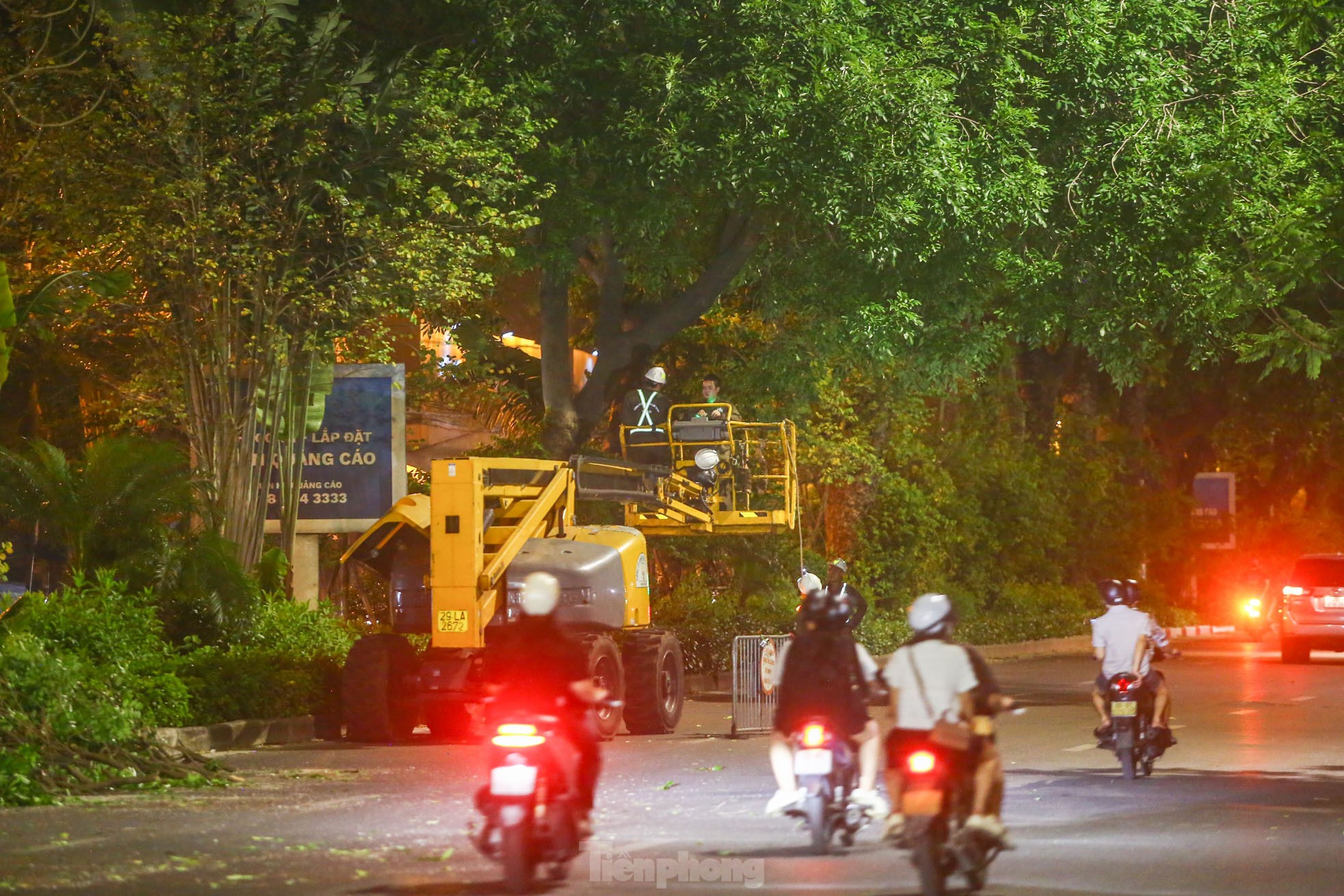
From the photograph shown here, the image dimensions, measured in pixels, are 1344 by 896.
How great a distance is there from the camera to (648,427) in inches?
928

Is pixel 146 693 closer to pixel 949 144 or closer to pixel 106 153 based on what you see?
pixel 106 153

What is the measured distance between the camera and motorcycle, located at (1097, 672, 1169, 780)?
15.8 metres

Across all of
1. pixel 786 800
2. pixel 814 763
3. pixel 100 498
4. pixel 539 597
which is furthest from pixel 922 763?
pixel 100 498

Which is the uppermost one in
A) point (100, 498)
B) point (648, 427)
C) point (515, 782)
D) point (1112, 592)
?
point (648, 427)

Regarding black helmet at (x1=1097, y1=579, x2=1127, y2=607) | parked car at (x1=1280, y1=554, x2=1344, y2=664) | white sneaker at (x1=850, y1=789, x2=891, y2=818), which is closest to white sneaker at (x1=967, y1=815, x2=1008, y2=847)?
white sneaker at (x1=850, y1=789, x2=891, y2=818)

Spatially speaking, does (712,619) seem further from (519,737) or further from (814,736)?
(519,737)

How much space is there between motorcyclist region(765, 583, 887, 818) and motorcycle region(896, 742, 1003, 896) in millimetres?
1622

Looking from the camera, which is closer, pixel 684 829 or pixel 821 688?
pixel 821 688

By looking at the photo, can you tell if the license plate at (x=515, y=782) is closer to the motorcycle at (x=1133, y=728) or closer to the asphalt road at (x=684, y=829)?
the asphalt road at (x=684, y=829)

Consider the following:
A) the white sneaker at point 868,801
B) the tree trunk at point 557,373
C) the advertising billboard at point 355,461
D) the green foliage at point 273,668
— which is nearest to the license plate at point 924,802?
the white sneaker at point 868,801

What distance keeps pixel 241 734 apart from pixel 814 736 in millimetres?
9657

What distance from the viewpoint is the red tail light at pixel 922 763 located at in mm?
9289

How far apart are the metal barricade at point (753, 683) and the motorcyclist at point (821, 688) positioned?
915 centimetres

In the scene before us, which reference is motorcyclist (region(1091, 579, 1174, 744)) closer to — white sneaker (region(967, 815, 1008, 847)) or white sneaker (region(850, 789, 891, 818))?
white sneaker (region(850, 789, 891, 818))
